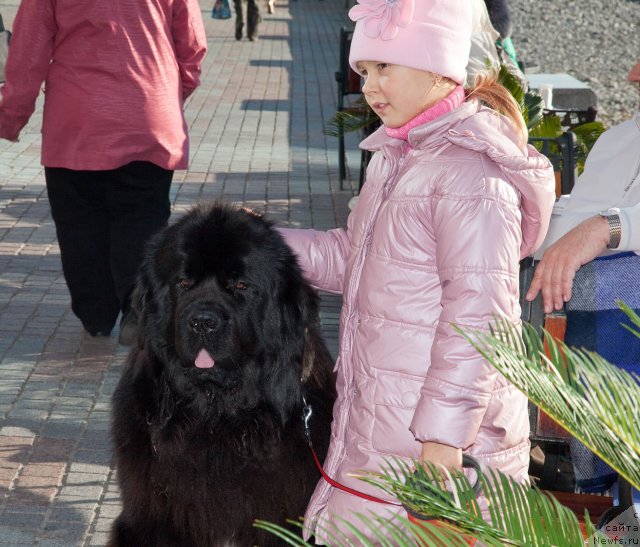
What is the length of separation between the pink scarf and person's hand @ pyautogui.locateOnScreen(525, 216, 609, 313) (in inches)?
21.8

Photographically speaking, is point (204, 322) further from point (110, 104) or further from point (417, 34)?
point (110, 104)

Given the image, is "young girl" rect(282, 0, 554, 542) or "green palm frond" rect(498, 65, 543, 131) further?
"green palm frond" rect(498, 65, 543, 131)

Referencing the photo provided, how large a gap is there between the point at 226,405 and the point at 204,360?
20 cm

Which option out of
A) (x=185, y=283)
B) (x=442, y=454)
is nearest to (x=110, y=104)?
(x=185, y=283)

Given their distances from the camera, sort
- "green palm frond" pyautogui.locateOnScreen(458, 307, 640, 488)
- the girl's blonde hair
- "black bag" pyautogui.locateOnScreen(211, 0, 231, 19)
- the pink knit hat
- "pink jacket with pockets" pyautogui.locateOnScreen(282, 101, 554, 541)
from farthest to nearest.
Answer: "black bag" pyautogui.locateOnScreen(211, 0, 231, 19), the girl's blonde hair, the pink knit hat, "pink jacket with pockets" pyautogui.locateOnScreen(282, 101, 554, 541), "green palm frond" pyautogui.locateOnScreen(458, 307, 640, 488)

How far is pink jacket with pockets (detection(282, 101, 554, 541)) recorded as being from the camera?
7.38ft

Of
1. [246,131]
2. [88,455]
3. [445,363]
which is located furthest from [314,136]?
[445,363]

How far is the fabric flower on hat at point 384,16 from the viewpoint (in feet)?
8.02

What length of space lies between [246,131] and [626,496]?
31.5 feet

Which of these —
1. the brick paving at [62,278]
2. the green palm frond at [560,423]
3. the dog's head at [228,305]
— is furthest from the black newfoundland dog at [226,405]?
the green palm frond at [560,423]

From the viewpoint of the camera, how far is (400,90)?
8.23 ft

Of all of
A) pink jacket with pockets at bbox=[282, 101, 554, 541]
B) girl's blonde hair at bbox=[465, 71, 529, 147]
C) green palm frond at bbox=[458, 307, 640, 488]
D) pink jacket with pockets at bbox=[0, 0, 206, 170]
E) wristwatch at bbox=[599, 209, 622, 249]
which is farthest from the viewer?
pink jacket with pockets at bbox=[0, 0, 206, 170]

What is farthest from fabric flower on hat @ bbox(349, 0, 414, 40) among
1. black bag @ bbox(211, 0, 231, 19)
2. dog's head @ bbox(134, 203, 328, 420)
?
black bag @ bbox(211, 0, 231, 19)

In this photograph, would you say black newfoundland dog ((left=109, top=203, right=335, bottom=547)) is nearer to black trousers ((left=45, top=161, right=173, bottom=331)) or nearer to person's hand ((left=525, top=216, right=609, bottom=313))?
person's hand ((left=525, top=216, right=609, bottom=313))
